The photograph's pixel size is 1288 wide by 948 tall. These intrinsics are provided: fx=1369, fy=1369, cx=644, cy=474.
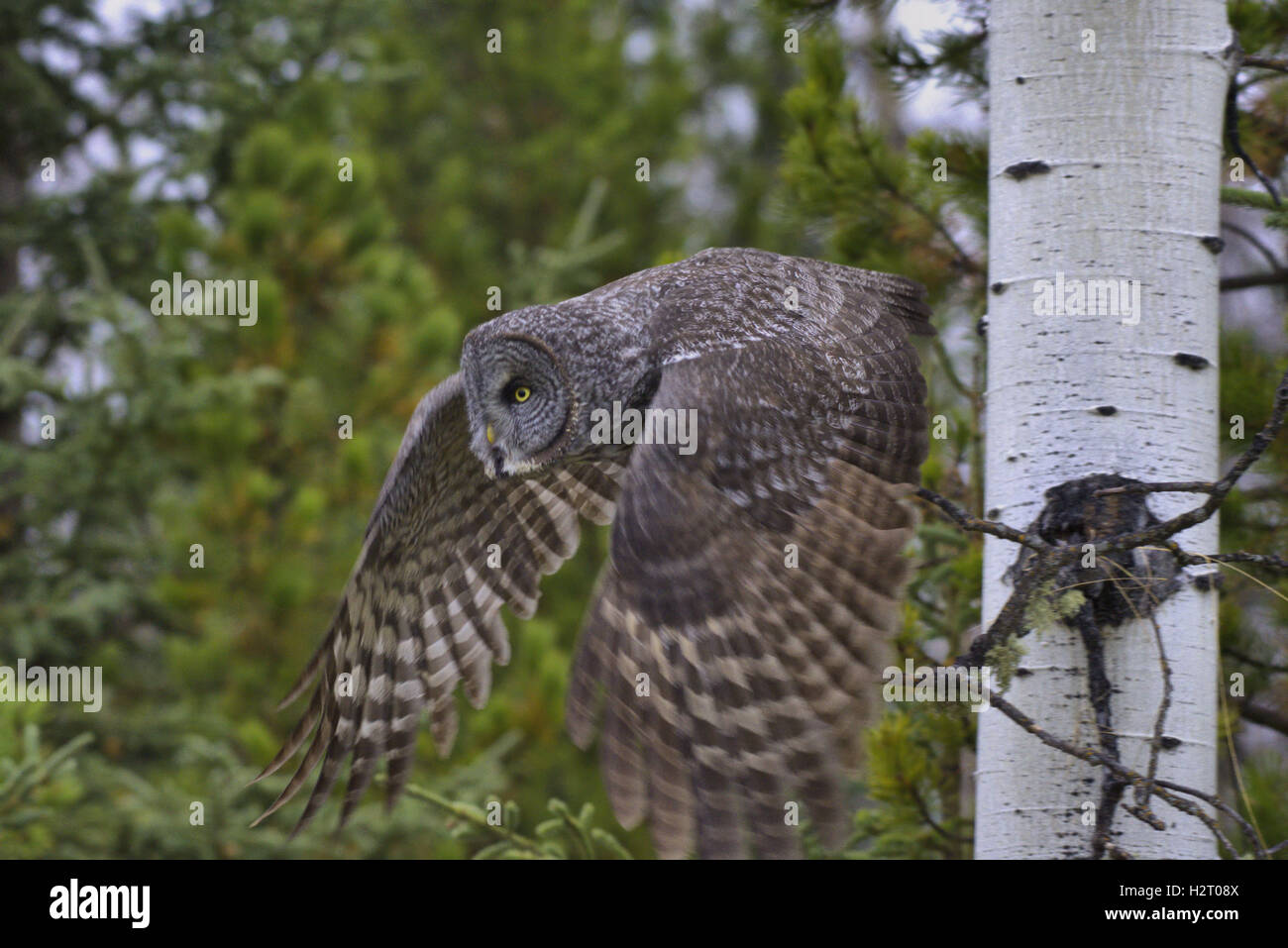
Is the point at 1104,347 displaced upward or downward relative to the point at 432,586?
upward

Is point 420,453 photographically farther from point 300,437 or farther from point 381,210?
point 381,210

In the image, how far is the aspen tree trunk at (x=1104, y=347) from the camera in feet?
8.84

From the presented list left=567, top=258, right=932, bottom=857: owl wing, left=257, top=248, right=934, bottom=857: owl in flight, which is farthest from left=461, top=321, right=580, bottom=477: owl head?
left=567, top=258, right=932, bottom=857: owl wing

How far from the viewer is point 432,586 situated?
176 inches

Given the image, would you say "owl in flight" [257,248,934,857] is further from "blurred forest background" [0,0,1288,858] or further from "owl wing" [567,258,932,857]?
"blurred forest background" [0,0,1288,858]

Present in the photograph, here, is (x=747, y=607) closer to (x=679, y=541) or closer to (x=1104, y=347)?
(x=679, y=541)

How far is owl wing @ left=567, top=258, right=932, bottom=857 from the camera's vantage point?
2.69 meters

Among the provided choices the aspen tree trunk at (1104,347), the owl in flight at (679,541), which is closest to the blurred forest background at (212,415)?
the owl in flight at (679,541)

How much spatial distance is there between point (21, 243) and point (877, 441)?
6269mm

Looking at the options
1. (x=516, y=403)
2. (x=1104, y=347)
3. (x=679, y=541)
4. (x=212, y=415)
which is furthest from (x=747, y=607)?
(x=212, y=415)

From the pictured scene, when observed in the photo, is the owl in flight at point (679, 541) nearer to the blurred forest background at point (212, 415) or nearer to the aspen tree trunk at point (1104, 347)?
the aspen tree trunk at point (1104, 347)

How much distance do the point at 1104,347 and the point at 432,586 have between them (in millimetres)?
2427

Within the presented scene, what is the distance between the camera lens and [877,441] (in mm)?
3309
